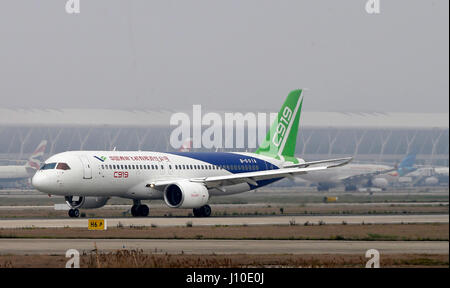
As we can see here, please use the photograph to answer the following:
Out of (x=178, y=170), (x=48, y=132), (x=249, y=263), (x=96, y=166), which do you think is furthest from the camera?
(x=48, y=132)

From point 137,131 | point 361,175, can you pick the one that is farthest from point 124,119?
point 361,175

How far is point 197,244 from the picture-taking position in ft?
125

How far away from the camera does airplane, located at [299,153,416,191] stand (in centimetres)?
11919

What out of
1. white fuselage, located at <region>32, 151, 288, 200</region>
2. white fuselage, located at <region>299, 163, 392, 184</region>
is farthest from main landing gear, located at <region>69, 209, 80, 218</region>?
white fuselage, located at <region>299, 163, 392, 184</region>

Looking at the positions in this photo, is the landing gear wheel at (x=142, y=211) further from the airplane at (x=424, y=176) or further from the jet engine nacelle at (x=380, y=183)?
the jet engine nacelle at (x=380, y=183)

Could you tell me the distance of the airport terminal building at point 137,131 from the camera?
9500 cm

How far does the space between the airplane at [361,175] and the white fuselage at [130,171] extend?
42500mm

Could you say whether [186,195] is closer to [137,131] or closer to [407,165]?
[137,131]

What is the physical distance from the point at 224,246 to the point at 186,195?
25199mm

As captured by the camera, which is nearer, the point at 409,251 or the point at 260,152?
the point at 409,251

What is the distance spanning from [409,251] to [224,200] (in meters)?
50.1

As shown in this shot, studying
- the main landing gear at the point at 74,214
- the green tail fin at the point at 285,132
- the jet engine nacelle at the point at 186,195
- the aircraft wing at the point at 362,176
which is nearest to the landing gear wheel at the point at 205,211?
the jet engine nacelle at the point at 186,195
